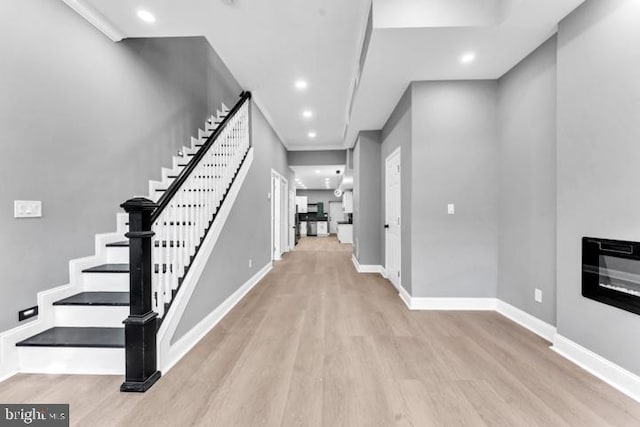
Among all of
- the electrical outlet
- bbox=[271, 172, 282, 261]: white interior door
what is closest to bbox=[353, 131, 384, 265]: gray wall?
bbox=[271, 172, 282, 261]: white interior door

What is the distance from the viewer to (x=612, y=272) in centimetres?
180

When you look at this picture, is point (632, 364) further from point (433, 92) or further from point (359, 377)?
point (433, 92)

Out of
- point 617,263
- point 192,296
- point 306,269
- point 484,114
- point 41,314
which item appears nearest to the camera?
point 617,263

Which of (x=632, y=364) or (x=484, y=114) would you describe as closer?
(x=632, y=364)

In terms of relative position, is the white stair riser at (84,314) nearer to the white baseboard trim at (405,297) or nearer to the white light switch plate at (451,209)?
the white baseboard trim at (405,297)

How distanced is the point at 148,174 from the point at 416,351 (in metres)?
3.51

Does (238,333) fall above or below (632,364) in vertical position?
below

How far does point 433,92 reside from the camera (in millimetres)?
3100

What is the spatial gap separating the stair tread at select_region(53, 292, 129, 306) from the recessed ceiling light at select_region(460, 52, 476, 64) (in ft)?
12.5

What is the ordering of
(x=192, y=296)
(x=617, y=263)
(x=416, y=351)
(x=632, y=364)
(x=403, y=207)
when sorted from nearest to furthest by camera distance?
(x=632, y=364) < (x=617, y=263) < (x=416, y=351) < (x=192, y=296) < (x=403, y=207)

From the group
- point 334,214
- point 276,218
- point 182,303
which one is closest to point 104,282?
point 182,303

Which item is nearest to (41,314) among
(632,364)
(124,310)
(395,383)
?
(124,310)

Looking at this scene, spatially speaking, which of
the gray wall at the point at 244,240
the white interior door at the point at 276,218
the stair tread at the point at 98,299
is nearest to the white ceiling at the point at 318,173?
the white interior door at the point at 276,218

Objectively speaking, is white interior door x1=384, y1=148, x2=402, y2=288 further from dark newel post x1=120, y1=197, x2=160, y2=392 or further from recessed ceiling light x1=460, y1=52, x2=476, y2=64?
dark newel post x1=120, y1=197, x2=160, y2=392
